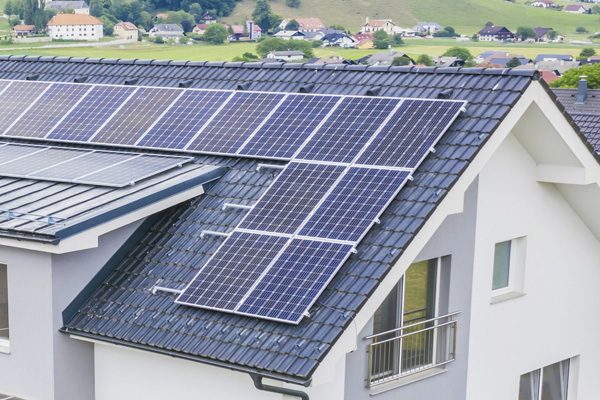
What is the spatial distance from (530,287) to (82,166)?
27.4 feet

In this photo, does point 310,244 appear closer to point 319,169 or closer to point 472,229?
point 319,169

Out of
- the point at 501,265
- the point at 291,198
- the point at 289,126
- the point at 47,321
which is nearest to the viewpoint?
the point at 47,321

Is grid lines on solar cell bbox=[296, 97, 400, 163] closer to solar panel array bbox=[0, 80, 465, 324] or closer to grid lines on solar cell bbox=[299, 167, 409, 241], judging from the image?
solar panel array bbox=[0, 80, 465, 324]

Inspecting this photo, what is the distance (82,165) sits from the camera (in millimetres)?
16672

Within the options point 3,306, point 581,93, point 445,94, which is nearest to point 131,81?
point 3,306

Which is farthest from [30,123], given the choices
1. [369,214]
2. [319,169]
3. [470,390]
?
[470,390]

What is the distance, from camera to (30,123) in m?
19.2

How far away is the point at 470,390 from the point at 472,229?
107 inches

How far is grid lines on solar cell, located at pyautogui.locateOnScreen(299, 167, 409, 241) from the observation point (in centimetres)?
1343

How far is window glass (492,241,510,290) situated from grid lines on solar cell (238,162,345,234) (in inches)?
149

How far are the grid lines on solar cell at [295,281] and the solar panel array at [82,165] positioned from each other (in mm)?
3341

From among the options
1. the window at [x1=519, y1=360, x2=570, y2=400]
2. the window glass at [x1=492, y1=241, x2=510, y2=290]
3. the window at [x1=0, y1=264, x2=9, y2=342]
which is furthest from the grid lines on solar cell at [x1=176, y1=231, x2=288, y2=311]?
the window at [x1=519, y1=360, x2=570, y2=400]

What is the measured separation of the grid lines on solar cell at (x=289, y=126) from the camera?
15.9 metres

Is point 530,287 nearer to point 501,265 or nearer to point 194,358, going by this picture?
point 501,265
